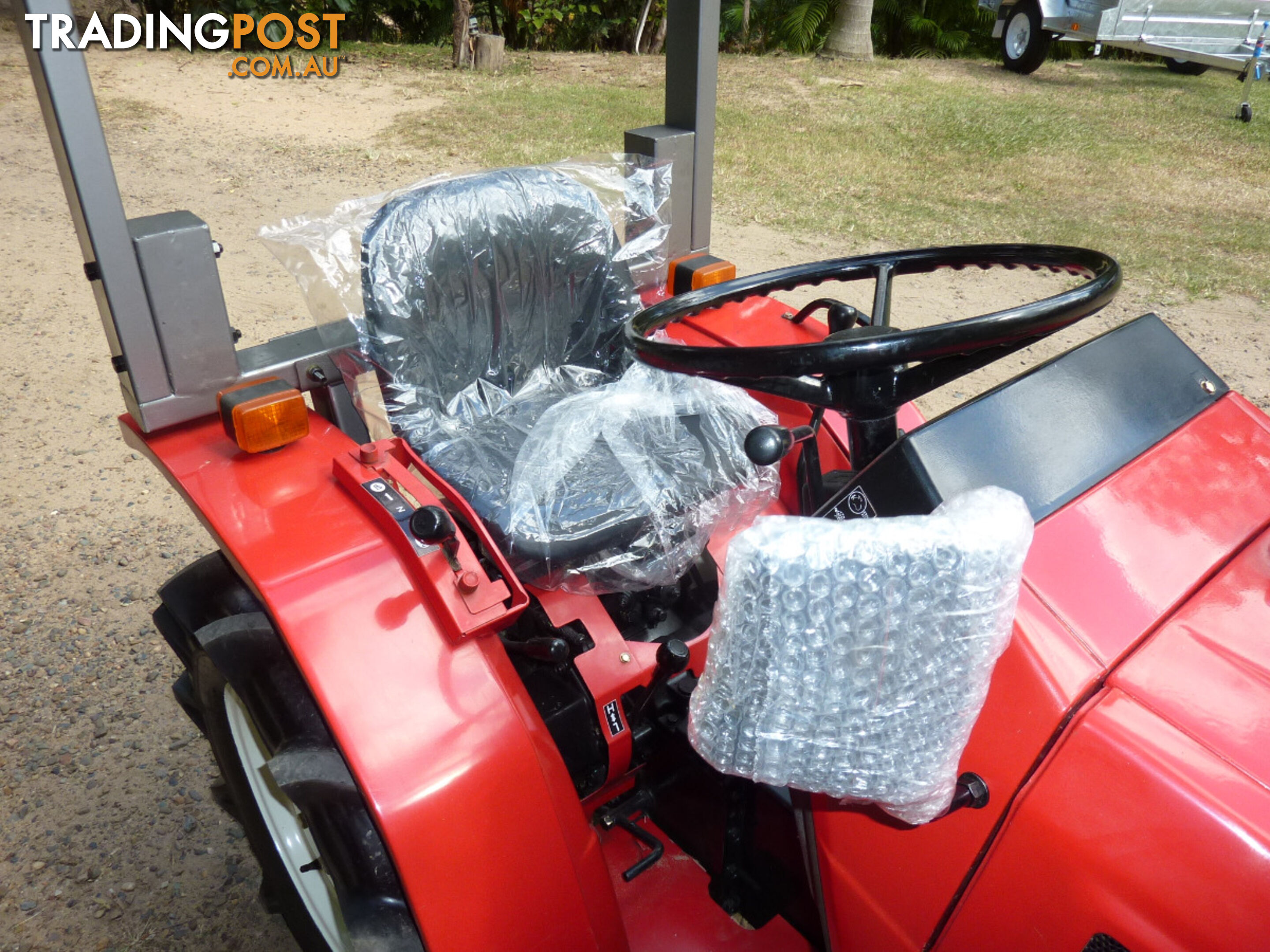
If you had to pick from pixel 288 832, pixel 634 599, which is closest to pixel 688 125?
pixel 634 599

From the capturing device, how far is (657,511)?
4.41ft

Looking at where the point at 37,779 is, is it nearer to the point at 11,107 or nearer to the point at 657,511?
the point at 657,511

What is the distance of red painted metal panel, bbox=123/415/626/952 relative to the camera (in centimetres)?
107

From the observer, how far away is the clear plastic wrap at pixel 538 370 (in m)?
1.34

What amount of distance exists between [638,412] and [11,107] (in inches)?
245

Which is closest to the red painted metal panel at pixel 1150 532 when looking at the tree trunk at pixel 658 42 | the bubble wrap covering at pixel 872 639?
the bubble wrap covering at pixel 872 639

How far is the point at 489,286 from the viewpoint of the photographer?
159cm

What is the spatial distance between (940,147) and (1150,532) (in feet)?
20.0

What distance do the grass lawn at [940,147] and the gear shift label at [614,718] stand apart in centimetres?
373

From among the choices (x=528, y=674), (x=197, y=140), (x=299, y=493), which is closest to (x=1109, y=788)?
(x=528, y=674)

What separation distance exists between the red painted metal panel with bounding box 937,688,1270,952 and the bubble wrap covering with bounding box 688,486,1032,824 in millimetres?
110

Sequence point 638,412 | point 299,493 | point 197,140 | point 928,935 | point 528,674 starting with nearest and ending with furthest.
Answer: point 928,935 → point 299,493 → point 528,674 → point 638,412 → point 197,140

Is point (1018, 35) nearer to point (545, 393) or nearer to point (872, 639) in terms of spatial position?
point (545, 393)

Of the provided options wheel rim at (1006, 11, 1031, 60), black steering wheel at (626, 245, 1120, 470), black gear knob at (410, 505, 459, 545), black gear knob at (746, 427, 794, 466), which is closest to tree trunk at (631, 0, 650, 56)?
wheel rim at (1006, 11, 1031, 60)
